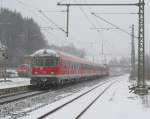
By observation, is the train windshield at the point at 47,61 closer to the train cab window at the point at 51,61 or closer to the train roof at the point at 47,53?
the train cab window at the point at 51,61

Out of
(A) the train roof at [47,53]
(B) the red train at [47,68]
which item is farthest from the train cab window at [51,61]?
(A) the train roof at [47,53]

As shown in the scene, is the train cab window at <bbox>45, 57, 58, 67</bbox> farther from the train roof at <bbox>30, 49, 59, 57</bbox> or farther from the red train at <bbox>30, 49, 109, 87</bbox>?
the train roof at <bbox>30, 49, 59, 57</bbox>

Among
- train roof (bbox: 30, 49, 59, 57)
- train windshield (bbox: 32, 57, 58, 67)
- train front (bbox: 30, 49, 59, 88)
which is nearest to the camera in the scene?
train front (bbox: 30, 49, 59, 88)

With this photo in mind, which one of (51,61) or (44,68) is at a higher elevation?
(51,61)

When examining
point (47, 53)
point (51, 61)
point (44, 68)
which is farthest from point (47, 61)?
point (44, 68)

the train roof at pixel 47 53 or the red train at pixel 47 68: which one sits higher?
the train roof at pixel 47 53

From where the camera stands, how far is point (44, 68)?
1187 inches

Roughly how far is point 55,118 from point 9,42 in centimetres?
8203

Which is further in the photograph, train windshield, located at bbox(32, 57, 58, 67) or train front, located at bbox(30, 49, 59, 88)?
train windshield, located at bbox(32, 57, 58, 67)

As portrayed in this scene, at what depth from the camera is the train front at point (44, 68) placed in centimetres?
2966

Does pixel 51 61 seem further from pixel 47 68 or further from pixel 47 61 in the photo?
pixel 47 68

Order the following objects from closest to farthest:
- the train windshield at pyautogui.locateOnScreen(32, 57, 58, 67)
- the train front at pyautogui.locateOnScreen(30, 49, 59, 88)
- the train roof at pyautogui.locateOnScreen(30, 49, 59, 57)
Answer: the train front at pyautogui.locateOnScreen(30, 49, 59, 88)
the train windshield at pyautogui.locateOnScreen(32, 57, 58, 67)
the train roof at pyautogui.locateOnScreen(30, 49, 59, 57)

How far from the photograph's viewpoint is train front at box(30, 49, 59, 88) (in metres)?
29.7

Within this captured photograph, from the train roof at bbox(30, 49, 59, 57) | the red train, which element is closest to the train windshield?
the red train
